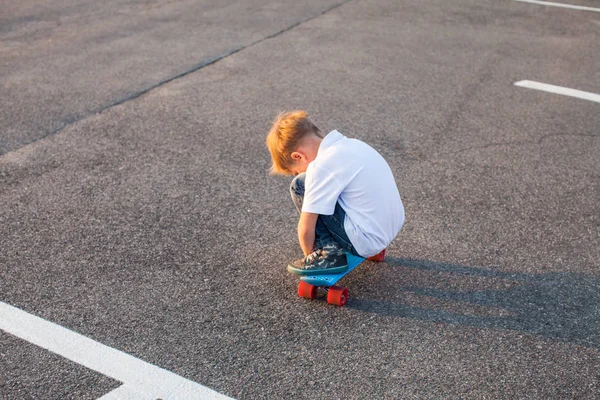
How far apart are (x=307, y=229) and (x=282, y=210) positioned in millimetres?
1078

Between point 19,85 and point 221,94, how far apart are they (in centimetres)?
205

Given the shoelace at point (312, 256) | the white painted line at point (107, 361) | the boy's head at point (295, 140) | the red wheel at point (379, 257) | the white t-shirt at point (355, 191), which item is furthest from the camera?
the red wheel at point (379, 257)

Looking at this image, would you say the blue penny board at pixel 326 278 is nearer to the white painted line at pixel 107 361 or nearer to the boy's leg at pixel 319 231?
the boy's leg at pixel 319 231


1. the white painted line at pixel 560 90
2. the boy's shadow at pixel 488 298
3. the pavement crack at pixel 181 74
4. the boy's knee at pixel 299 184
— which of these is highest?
the boy's knee at pixel 299 184

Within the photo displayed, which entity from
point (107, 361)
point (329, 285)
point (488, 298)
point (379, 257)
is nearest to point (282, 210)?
Answer: point (379, 257)

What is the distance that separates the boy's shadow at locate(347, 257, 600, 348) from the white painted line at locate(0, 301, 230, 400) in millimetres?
1082

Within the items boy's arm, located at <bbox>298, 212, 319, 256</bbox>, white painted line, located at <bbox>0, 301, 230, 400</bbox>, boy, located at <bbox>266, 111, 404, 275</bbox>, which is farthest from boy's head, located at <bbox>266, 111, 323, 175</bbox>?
white painted line, located at <bbox>0, 301, 230, 400</bbox>

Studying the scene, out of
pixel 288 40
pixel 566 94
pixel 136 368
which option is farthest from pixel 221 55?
pixel 136 368

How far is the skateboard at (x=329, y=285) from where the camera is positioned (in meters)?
3.63

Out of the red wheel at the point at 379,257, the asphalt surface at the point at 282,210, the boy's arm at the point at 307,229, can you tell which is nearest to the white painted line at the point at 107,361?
the asphalt surface at the point at 282,210

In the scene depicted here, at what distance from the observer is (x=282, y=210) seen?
465cm

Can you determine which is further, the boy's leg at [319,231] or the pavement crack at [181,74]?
the pavement crack at [181,74]

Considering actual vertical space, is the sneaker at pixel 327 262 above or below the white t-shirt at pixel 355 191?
below

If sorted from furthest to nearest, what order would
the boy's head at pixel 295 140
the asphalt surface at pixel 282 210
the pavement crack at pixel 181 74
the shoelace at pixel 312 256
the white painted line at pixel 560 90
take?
the white painted line at pixel 560 90, the pavement crack at pixel 181 74, the shoelace at pixel 312 256, the boy's head at pixel 295 140, the asphalt surface at pixel 282 210
